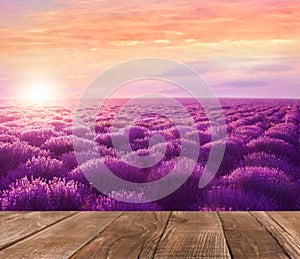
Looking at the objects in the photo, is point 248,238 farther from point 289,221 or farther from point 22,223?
point 22,223

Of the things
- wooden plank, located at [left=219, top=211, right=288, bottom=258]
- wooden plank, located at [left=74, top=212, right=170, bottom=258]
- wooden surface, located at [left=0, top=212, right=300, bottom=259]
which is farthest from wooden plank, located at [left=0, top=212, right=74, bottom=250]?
wooden plank, located at [left=219, top=211, right=288, bottom=258]

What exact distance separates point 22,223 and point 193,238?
118cm

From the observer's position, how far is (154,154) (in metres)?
5.71

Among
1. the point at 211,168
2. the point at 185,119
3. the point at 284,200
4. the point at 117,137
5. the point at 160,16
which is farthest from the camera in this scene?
the point at 185,119

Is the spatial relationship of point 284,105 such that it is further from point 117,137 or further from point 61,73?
point 61,73

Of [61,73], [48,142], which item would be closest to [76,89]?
[61,73]

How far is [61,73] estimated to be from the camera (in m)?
6.01

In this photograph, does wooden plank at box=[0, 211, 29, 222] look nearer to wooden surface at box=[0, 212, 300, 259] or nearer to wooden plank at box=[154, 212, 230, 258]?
wooden surface at box=[0, 212, 300, 259]

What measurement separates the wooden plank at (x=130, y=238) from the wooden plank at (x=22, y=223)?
0.43 metres

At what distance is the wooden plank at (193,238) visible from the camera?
2.52 m

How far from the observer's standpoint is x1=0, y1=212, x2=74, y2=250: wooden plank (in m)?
2.94

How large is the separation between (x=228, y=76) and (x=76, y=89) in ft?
5.56

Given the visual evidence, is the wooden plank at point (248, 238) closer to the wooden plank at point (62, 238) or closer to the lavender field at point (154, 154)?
the wooden plank at point (62, 238)

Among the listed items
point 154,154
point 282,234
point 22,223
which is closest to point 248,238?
point 282,234
